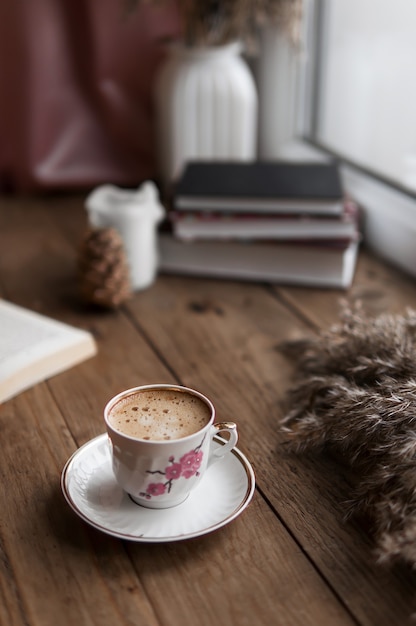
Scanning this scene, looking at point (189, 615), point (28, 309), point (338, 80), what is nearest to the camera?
point (189, 615)

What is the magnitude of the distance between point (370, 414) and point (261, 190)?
529 millimetres

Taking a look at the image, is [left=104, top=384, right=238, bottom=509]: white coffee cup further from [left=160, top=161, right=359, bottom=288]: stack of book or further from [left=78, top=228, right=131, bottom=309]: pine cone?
[left=160, top=161, right=359, bottom=288]: stack of book

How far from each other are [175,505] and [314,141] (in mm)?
986

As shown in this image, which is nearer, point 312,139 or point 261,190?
point 261,190

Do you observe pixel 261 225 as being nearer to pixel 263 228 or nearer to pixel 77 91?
pixel 263 228

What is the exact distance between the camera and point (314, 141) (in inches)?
57.5

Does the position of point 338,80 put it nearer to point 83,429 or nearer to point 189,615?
point 83,429

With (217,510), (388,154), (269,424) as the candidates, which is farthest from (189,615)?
(388,154)

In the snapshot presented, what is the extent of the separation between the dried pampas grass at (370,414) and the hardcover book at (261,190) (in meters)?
0.27

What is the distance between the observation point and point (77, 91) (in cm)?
153

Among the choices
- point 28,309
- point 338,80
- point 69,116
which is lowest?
point 28,309

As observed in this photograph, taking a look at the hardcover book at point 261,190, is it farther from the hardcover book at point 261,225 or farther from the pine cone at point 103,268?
the pine cone at point 103,268

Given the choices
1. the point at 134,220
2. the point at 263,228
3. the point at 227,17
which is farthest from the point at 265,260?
the point at 227,17

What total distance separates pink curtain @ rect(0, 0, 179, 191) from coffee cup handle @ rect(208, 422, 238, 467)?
0.98m
